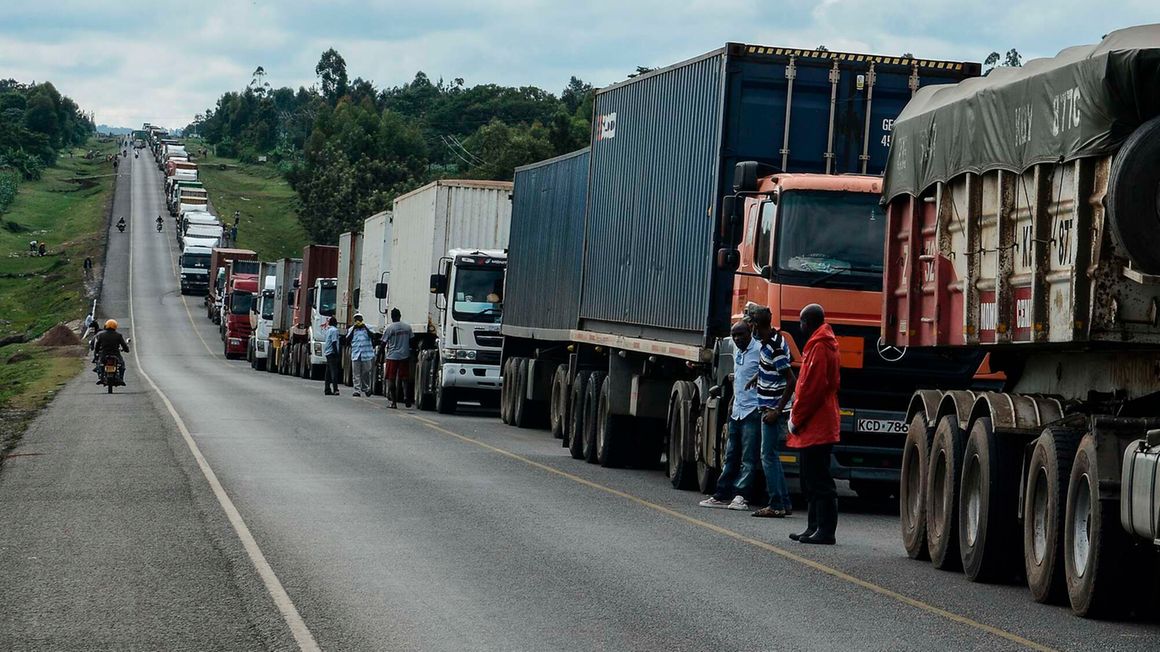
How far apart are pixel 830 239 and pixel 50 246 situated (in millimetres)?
106188

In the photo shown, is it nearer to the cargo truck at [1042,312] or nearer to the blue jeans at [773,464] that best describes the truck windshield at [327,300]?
the blue jeans at [773,464]

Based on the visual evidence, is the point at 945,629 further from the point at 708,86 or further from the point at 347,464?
the point at 347,464

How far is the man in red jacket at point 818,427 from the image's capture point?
13.2 metres

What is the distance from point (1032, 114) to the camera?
10477 millimetres

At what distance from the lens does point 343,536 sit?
507 inches

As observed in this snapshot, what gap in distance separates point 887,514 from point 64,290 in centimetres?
8142

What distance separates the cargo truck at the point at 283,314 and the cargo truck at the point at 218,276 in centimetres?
1789

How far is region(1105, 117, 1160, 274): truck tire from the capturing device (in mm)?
8930

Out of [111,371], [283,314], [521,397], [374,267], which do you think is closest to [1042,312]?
[521,397]

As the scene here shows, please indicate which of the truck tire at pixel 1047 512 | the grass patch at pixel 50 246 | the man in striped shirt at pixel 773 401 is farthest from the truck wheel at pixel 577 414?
the grass patch at pixel 50 246

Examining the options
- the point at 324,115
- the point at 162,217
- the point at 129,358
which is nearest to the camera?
the point at 129,358

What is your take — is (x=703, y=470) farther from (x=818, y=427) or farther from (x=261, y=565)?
(x=261, y=565)

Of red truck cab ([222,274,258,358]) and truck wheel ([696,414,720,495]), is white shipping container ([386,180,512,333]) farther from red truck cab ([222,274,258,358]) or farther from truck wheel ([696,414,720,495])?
red truck cab ([222,274,258,358])

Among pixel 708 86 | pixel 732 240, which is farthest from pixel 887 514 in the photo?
pixel 708 86
